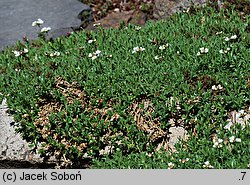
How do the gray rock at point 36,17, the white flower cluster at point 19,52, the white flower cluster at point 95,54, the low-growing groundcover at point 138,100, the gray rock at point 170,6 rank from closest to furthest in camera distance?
the low-growing groundcover at point 138,100
the white flower cluster at point 95,54
the white flower cluster at point 19,52
the gray rock at point 170,6
the gray rock at point 36,17

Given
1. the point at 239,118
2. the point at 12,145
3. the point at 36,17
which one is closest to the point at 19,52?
the point at 12,145

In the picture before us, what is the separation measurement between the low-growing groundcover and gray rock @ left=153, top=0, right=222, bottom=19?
1.57 m

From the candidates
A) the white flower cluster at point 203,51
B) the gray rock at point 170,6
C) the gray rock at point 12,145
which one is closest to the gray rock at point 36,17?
the gray rock at point 170,6

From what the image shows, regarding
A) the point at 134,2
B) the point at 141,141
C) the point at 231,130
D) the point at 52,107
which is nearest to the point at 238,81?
the point at 231,130

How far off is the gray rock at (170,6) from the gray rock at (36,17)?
4.51 feet

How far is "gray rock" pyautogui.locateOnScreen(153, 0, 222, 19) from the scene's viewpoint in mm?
10031

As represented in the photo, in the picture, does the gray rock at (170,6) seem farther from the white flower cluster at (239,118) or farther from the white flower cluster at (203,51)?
the white flower cluster at (239,118)

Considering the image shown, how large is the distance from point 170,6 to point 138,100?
122 inches

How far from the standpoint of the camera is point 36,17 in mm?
11062

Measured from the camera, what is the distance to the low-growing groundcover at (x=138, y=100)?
6.89 m

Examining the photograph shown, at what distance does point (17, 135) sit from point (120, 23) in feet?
10.0

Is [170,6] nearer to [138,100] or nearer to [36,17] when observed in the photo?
[36,17]
